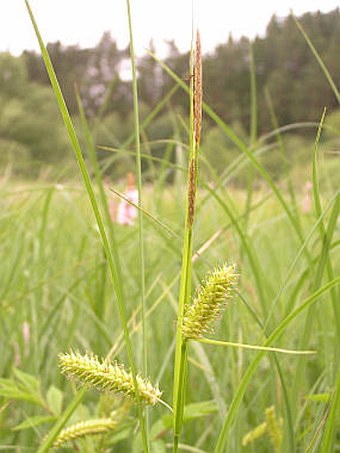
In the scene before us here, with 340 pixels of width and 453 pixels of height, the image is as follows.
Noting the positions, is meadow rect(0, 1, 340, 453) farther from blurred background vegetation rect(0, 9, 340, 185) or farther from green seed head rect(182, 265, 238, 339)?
blurred background vegetation rect(0, 9, 340, 185)

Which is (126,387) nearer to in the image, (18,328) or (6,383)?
(6,383)

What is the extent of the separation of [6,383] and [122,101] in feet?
40.8

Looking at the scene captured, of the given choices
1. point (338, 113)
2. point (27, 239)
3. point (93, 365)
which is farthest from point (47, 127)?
point (93, 365)

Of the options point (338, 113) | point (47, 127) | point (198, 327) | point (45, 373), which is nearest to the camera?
point (198, 327)

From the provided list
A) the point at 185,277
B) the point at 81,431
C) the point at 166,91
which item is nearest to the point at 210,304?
the point at 185,277

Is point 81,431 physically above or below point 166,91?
below

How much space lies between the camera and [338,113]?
1847 cm

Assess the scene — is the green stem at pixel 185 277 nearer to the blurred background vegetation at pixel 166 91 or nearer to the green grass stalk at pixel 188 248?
the green grass stalk at pixel 188 248

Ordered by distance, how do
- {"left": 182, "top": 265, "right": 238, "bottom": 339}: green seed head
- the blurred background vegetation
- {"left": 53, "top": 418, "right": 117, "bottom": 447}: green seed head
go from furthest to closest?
the blurred background vegetation
{"left": 53, "top": 418, "right": 117, "bottom": 447}: green seed head
{"left": 182, "top": 265, "right": 238, "bottom": 339}: green seed head

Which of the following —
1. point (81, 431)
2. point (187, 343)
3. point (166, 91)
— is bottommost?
point (81, 431)

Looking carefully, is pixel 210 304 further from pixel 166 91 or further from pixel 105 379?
pixel 166 91

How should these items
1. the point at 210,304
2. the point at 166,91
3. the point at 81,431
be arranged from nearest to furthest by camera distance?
the point at 210,304 → the point at 81,431 → the point at 166,91

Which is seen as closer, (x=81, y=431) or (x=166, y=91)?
(x=81, y=431)

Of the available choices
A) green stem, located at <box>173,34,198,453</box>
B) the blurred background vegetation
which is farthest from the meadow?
the blurred background vegetation
